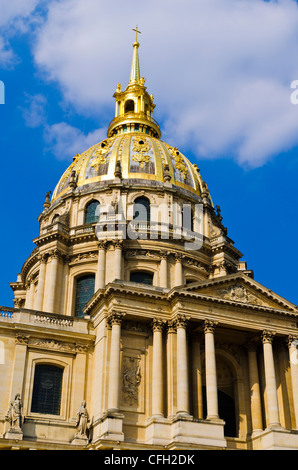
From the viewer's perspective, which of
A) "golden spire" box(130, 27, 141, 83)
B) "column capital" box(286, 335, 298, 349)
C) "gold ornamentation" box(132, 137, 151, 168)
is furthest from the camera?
"golden spire" box(130, 27, 141, 83)

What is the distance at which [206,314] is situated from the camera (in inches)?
1442

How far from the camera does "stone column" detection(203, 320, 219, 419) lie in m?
33.9

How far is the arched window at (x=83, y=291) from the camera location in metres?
47.3

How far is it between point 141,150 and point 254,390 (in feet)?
85.0

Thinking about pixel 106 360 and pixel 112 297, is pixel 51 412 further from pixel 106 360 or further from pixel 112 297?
pixel 112 297

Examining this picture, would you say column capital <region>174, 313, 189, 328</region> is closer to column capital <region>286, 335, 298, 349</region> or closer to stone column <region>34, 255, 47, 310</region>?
column capital <region>286, 335, 298, 349</region>

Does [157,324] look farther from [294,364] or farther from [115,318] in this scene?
[294,364]

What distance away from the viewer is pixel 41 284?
48.3 m

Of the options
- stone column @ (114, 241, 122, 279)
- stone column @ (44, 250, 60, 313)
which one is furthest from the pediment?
stone column @ (44, 250, 60, 313)

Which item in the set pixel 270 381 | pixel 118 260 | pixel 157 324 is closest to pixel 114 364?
pixel 157 324

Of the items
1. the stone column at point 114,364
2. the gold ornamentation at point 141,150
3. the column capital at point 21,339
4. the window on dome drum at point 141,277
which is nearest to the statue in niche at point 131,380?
the stone column at point 114,364

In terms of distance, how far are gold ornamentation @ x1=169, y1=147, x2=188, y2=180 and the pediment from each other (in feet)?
61.4

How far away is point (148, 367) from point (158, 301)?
12.9 ft
